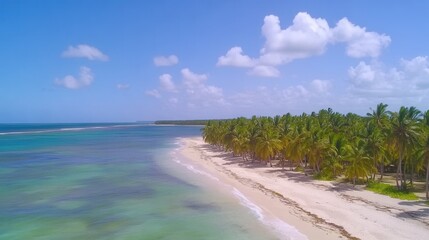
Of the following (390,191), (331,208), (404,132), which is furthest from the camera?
(390,191)

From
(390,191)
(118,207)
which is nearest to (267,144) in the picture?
(390,191)

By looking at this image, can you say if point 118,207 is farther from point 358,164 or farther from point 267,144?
point 267,144

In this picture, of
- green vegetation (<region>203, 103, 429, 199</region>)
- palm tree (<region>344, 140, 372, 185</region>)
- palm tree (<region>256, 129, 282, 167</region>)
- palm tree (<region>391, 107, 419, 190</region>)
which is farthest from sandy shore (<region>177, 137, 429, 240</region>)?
palm tree (<region>256, 129, 282, 167</region>)

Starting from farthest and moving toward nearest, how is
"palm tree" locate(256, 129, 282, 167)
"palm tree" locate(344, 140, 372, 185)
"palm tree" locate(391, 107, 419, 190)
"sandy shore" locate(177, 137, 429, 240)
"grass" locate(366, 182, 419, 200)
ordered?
1. "palm tree" locate(256, 129, 282, 167)
2. "palm tree" locate(344, 140, 372, 185)
3. "grass" locate(366, 182, 419, 200)
4. "palm tree" locate(391, 107, 419, 190)
5. "sandy shore" locate(177, 137, 429, 240)

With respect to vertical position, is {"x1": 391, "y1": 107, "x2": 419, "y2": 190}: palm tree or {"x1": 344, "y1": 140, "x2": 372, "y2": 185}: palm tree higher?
{"x1": 391, "y1": 107, "x2": 419, "y2": 190}: palm tree

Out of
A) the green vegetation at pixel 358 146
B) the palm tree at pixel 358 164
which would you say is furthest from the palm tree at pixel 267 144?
the palm tree at pixel 358 164

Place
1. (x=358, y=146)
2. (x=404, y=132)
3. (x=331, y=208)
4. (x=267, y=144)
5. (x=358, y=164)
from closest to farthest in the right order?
(x=331, y=208) < (x=404, y=132) < (x=358, y=164) < (x=358, y=146) < (x=267, y=144)

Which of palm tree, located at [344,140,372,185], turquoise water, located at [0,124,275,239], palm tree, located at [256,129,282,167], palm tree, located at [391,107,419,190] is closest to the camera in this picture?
turquoise water, located at [0,124,275,239]

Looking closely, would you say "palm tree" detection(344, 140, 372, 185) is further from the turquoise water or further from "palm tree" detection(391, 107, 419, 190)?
the turquoise water
